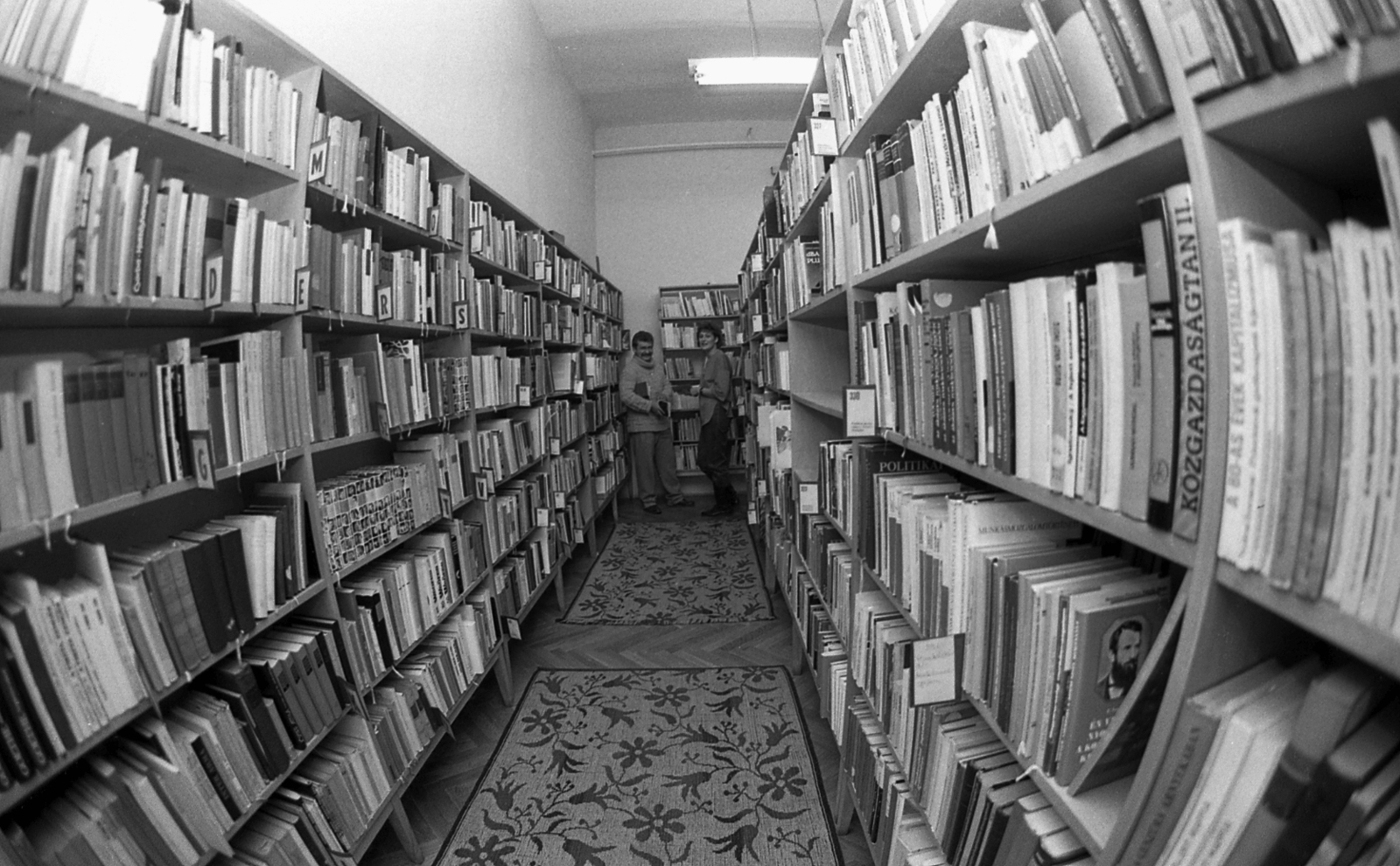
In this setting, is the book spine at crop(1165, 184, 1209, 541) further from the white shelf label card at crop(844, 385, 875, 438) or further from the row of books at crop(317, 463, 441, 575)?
the row of books at crop(317, 463, 441, 575)

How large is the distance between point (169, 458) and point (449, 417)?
43.5 inches

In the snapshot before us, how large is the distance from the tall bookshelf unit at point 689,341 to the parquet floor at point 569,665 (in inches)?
99.8

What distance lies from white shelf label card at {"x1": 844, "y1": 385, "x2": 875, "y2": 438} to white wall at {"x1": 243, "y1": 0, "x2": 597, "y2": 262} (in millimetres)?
1792

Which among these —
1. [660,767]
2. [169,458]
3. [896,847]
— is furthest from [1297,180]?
[660,767]

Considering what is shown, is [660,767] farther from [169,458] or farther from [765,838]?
[169,458]

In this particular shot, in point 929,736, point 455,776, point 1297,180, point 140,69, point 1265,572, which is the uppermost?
point 140,69

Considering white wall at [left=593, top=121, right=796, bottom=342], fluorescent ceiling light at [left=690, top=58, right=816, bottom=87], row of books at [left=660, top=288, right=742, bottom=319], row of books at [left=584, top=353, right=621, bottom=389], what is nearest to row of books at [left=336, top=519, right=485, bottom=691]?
row of books at [left=584, top=353, right=621, bottom=389]

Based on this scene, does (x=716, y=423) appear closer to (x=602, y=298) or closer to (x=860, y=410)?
(x=602, y=298)

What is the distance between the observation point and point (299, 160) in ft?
4.51

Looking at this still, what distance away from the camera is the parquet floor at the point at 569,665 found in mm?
1725

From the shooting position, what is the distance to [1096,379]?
63 cm

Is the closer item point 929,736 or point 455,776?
point 929,736

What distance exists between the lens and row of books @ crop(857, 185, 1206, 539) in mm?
520

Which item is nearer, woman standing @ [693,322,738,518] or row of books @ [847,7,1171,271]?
row of books @ [847,7,1171,271]
